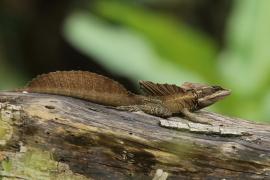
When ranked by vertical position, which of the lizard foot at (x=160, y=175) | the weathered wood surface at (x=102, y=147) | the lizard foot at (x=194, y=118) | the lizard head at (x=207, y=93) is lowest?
the lizard foot at (x=160, y=175)

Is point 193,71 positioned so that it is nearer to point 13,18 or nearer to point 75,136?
point 75,136

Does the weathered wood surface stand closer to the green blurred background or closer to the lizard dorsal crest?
the lizard dorsal crest

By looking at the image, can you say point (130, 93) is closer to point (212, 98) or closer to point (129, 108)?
point (129, 108)

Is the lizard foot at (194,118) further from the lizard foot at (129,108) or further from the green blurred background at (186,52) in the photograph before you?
the green blurred background at (186,52)

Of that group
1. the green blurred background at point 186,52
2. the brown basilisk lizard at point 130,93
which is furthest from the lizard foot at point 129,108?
the green blurred background at point 186,52

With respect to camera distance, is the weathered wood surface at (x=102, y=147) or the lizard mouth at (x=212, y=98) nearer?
the weathered wood surface at (x=102, y=147)

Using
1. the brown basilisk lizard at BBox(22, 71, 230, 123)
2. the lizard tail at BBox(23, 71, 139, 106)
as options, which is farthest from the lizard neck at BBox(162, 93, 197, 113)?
the lizard tail at BBox(23, 71, 139, 106)

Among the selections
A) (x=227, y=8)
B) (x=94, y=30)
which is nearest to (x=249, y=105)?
(x=94, y=30)
